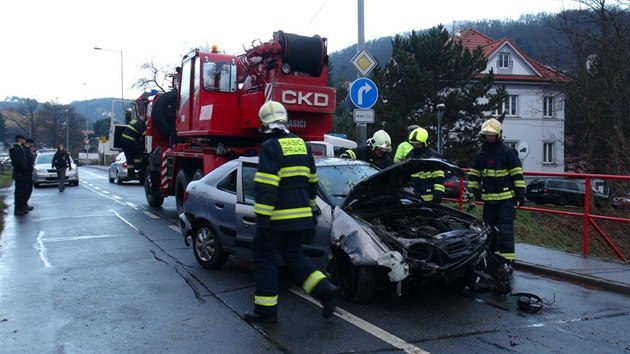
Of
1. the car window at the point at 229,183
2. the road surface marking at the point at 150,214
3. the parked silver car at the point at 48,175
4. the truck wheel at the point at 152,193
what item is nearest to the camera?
the car window at the point at 229,183

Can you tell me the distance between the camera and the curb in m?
6.62

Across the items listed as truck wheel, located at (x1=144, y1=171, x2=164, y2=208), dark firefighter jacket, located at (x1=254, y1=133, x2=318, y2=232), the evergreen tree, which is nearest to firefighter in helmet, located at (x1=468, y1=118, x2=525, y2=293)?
dark firefighter jacket, located at (x1=254, y1=133, x2=318, y2=232)

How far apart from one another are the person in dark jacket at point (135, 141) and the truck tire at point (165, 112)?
1059 mm

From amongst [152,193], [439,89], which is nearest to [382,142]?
[152,193]

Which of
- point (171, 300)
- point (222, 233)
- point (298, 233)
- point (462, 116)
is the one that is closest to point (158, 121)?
point (222, 233)

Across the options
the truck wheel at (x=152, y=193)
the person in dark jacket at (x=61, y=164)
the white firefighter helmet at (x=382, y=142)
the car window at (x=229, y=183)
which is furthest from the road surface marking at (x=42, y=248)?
the person in dark jacket at (x=61, y=164)

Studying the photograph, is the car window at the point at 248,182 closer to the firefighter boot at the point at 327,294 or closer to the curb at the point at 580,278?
the firefighter boot at the point at 327,294

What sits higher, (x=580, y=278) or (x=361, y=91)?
(x=361, y=91)

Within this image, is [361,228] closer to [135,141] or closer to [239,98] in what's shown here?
[239,98]

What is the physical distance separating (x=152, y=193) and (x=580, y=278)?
420 inches

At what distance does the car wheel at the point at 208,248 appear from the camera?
7.27m

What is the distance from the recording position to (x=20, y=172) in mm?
13648

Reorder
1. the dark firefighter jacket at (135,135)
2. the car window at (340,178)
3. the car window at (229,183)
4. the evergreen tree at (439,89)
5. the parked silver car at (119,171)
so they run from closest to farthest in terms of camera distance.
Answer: the car window at (340,178)
the car window at (229,183)
the dark firefighter jacket at (135,135)
the parked silver car at (119,171)
the evergreen tree at (439,89)

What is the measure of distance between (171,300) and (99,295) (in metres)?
0.87
